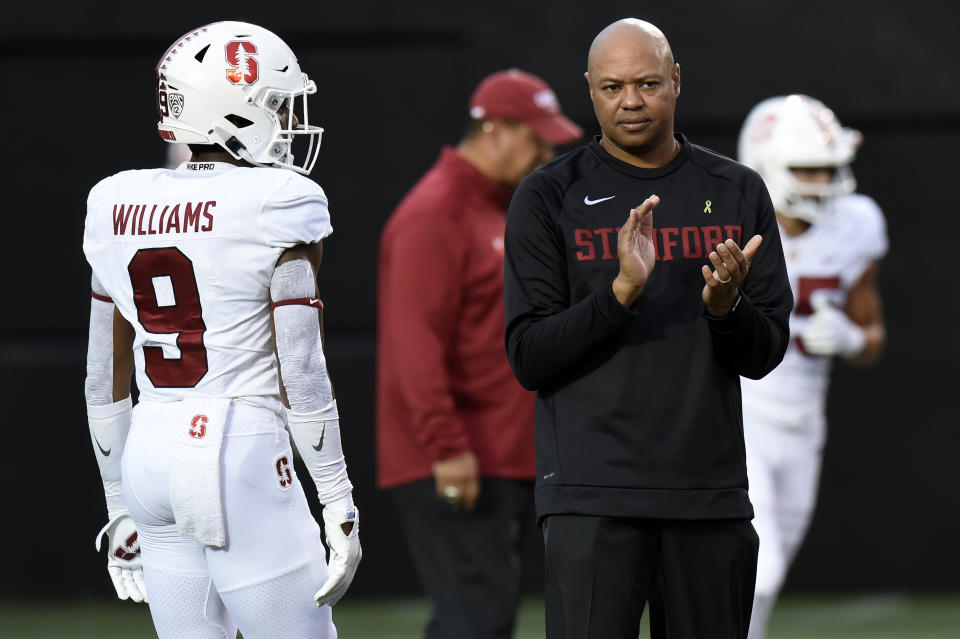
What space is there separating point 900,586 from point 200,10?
398cm

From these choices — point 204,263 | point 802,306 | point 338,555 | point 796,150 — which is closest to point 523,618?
point 802,306

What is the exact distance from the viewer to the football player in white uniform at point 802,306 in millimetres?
4602

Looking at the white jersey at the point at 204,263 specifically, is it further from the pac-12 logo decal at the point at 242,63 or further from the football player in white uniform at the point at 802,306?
the football player in white uniform at the point at 802,306

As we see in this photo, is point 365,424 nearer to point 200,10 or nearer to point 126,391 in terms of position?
point 200,10

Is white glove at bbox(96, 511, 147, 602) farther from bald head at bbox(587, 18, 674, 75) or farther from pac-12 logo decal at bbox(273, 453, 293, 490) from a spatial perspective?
bald head at bbox(587, 18, 674, 75)

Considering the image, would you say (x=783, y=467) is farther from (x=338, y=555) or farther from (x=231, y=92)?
(x=231, y=92)

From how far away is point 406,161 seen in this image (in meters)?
6.25

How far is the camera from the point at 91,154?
20.5 ft

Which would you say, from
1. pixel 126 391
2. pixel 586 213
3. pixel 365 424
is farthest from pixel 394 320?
pixel 365 424

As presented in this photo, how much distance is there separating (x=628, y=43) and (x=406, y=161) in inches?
144

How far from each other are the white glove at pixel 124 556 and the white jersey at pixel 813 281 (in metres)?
2.30

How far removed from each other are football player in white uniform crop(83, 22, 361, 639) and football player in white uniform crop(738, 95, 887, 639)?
206cm

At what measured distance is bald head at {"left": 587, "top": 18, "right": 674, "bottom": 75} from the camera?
2639 millimetres

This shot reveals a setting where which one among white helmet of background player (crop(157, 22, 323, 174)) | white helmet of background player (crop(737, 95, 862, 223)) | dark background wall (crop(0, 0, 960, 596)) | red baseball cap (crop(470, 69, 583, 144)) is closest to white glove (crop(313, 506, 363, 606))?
white helmet of background player (crop(157, 22, 323, 174))
